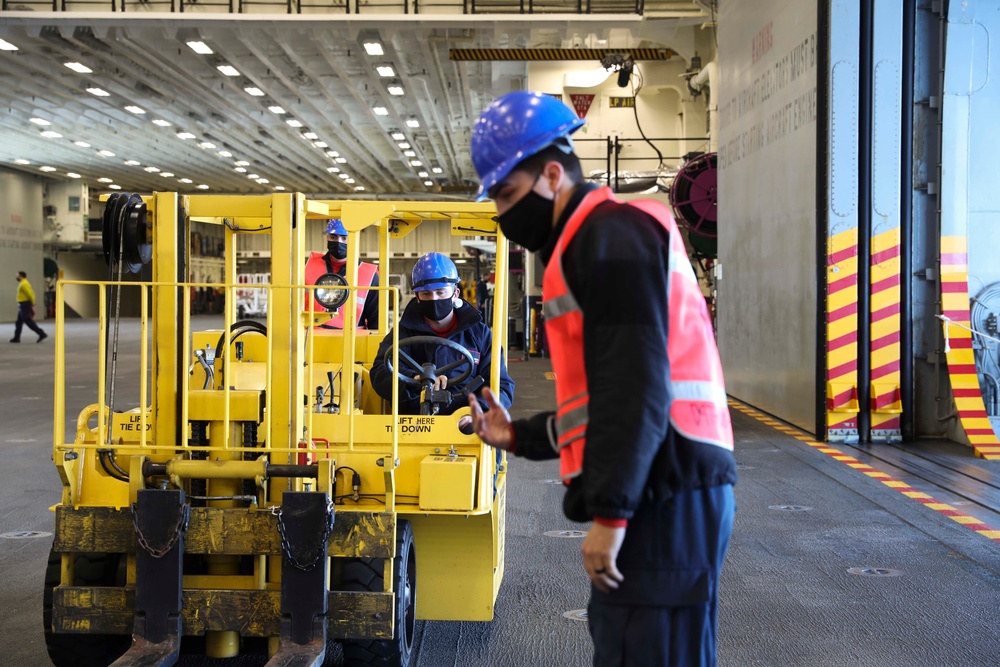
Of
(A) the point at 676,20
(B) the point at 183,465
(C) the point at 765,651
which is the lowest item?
(C) the point at 765,651

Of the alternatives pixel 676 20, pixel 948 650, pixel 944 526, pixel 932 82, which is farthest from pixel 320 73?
pixel 948 650

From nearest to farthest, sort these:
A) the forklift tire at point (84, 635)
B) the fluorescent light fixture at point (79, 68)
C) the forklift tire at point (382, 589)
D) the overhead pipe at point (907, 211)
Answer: the forklift tire at point (382, 589), the forklift tire at point (84, 635), the overhead pipe at point (907, 211), the fluorescent light fixture at point (79, 68)

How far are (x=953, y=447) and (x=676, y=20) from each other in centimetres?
1027

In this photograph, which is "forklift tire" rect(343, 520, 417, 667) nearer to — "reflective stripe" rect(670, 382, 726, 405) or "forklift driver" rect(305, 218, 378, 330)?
"reflective stripe" rect(670, 382, 726, 405)

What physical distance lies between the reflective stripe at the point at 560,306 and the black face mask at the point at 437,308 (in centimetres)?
270

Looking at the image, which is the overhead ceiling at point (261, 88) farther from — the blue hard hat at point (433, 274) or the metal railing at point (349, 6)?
the blue hard hat at point (433, 274)

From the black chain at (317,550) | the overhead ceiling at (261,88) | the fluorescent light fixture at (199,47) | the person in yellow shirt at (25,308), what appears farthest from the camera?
the person in yellow shirt at (25,308)

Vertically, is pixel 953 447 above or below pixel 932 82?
below

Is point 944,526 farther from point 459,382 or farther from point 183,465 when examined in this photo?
point 183,465

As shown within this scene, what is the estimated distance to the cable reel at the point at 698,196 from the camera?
15820 millimetres

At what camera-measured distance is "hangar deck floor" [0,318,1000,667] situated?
161 inches

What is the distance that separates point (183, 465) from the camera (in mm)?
3412

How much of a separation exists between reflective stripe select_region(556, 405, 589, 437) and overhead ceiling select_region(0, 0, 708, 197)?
1508 centimetres

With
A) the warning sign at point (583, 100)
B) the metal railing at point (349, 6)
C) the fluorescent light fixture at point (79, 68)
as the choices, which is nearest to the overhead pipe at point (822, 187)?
the metal railing at point (349, 6)
